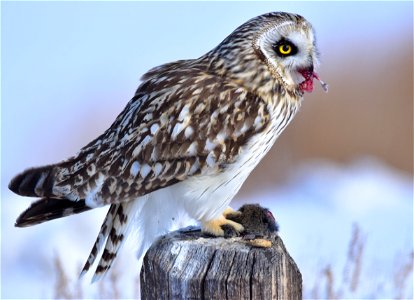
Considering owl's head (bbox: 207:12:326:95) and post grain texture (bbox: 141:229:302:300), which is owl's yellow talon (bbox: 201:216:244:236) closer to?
post grain texture (bbox: 141:229:302:300)

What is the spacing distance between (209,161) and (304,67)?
2.56 ft

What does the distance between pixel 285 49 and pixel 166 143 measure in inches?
33.5

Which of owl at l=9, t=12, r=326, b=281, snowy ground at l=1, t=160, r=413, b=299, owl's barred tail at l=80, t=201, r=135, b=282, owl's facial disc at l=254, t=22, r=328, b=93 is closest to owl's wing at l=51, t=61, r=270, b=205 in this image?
owl at l=9, t=12, r=326, b=281

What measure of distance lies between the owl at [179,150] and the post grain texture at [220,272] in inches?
26.0

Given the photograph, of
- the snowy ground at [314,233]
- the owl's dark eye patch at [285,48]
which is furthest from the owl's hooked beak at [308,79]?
the snowy ground at [314,233]

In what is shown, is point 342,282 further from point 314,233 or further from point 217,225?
point 314,233

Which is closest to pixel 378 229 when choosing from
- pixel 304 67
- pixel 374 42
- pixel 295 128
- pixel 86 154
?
pixel 295 128

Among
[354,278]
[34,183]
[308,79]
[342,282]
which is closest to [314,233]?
[342,282]

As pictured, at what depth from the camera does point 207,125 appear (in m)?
4.88

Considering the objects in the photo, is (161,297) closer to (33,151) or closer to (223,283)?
(223,283)

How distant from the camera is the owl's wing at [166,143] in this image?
4816mm

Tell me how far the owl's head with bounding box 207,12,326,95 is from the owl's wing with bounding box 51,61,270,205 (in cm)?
25

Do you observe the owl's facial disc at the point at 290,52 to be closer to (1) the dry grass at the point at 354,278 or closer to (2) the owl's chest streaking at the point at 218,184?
(2) the owl's chest streaking at the point at 218,184

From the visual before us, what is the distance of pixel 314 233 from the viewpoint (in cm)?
893
